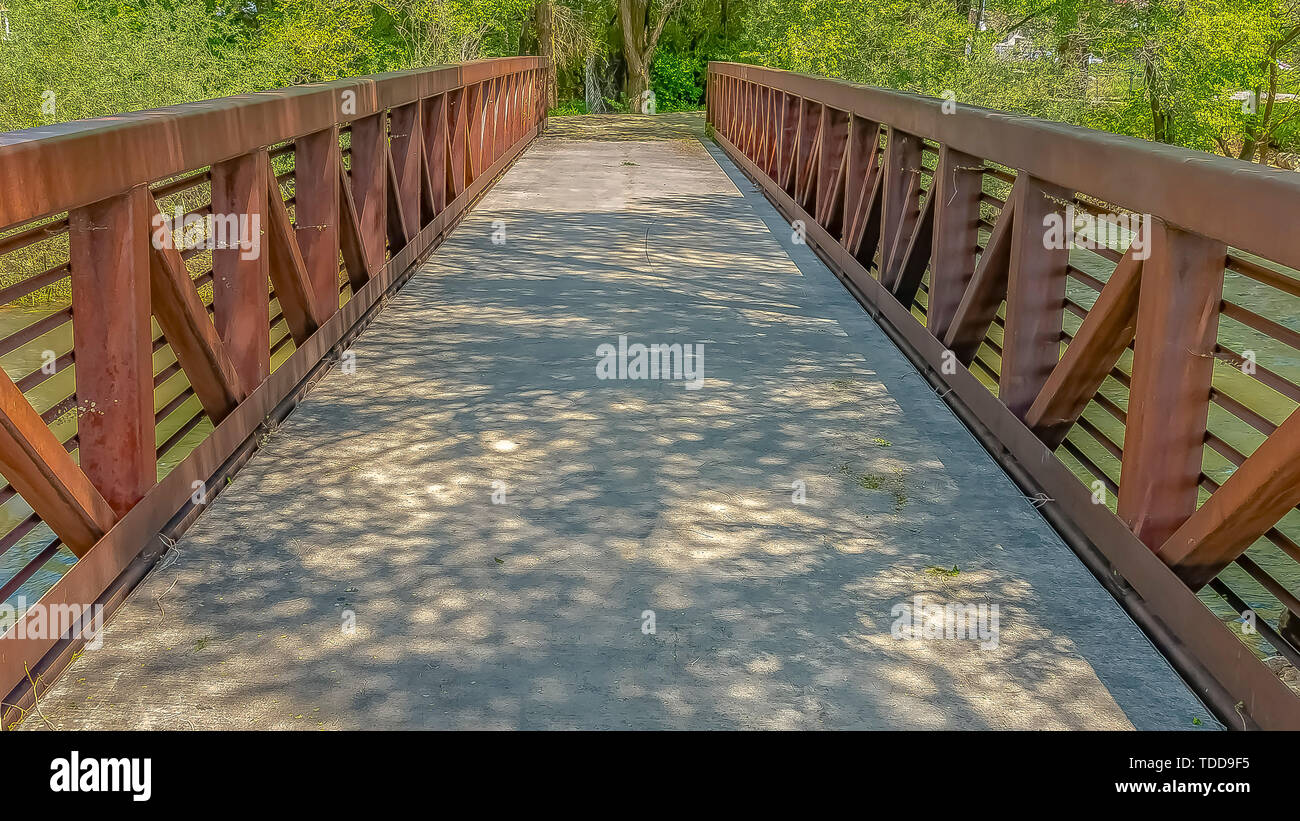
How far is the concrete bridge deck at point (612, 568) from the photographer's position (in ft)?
10.2

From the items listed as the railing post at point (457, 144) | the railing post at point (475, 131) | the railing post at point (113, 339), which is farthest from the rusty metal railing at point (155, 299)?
the railing post at point (475, 131)

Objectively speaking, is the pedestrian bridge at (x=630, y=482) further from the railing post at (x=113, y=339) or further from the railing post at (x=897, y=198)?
the railing post at (x=897, y=198)

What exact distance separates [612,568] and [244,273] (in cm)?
218

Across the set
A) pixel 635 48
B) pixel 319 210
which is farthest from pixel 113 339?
pixel 635 48

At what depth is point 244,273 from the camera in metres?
5.04

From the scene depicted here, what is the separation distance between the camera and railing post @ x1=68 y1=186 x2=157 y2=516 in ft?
11.6

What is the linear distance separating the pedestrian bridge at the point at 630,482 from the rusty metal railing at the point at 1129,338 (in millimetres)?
17

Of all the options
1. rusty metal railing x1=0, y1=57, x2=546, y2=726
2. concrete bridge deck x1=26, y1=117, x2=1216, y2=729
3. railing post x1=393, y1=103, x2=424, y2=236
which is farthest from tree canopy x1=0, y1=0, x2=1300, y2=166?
concrete bridge deck x1=26, y1=117, x2=1216, y2=729

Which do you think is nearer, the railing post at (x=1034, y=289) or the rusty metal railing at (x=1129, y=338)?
the rusty metal railing at (x=1129, y=338)

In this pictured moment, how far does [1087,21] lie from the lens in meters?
28.6

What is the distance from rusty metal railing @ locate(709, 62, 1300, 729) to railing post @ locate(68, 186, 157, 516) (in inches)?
116
